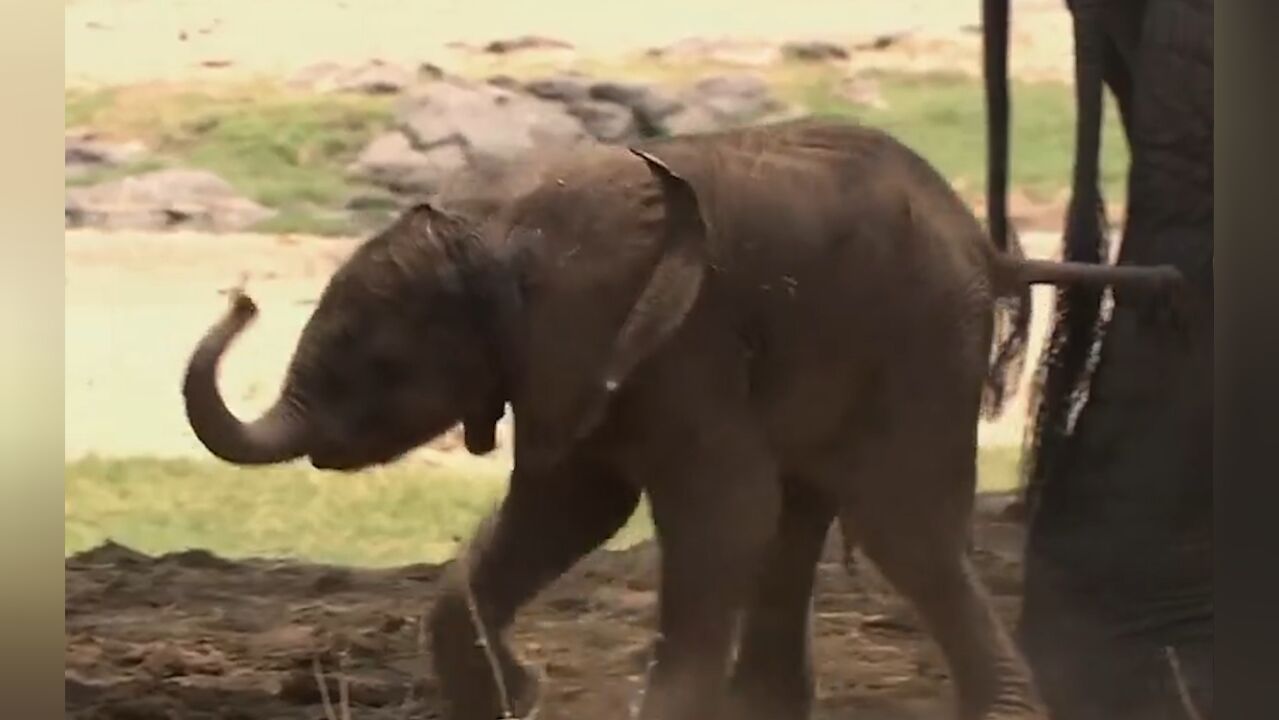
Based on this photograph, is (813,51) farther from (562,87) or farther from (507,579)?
(507,579)

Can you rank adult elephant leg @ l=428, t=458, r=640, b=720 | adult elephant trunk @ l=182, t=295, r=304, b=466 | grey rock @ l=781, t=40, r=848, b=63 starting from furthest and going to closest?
grey rock @ l=781, t=40, r=848, b=63 < adult elephant leg @ l=428, t=458, r=640, b=720 < adult elephant trunk @ l=182, t=295, r=304, b=466

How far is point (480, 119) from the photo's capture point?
1173 millimetres

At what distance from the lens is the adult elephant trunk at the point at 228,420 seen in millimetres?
993

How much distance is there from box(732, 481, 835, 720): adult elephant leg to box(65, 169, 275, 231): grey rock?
41cm

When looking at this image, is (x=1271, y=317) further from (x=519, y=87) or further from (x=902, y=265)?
(x=519, y=87)

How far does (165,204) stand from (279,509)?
0.22m

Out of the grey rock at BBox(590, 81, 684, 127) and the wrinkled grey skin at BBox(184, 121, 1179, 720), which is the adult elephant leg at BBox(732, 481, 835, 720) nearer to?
the wrinkled grey skin at BBox(184, 121, 1179, 720)

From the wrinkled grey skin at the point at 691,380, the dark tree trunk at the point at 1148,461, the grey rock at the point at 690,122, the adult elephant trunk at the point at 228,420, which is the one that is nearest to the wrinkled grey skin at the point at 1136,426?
the dark tree trunk at the point at 1148,461

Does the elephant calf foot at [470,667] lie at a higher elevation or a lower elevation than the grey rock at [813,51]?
lower

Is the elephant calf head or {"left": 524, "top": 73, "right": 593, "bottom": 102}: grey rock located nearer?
the elephant calf head

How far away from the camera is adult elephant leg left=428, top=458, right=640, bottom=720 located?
43.4 inches

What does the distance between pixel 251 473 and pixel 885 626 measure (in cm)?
43

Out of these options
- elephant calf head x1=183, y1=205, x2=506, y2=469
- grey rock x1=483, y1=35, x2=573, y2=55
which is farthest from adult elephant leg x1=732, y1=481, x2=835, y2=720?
grey rock x1=483, y1=35, x2=573, y2=55

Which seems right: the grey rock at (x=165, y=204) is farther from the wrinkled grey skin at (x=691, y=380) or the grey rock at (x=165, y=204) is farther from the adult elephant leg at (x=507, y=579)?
the adult elephant leg at (x=507, y=579)
